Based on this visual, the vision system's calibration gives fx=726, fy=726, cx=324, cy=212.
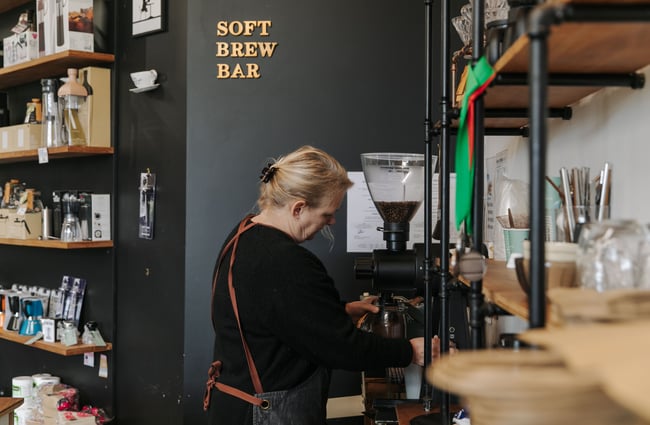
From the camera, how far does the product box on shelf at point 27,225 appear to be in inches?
169

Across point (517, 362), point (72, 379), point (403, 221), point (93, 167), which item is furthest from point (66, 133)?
point (517, 362)

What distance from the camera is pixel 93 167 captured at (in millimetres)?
4156

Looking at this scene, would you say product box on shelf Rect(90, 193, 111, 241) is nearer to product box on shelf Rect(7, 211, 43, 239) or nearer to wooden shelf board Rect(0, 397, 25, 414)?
product box on shelf Rect(7, 211, 43, 239)

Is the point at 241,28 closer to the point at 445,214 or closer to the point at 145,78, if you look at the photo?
the point at 145,78

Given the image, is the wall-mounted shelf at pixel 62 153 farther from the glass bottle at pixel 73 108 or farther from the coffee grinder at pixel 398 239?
the coffee grinder at pixel 398 239

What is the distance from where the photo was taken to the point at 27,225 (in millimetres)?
4301

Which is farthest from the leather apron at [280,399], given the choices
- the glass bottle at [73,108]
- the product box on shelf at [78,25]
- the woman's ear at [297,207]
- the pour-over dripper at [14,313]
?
the pour-over dripper at [14,313]

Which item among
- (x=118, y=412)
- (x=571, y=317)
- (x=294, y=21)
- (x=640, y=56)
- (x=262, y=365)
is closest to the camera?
(x=571, y=317)

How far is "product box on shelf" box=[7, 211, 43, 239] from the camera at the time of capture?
14.1 feet

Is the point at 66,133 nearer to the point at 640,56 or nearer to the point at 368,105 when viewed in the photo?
the point at 368,105

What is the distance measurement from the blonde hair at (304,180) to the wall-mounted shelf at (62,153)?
70.6 inches

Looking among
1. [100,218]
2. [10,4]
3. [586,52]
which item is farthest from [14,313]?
[586,52]

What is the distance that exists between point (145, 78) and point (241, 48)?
539 millimetres

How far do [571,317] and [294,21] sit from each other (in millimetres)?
2840
